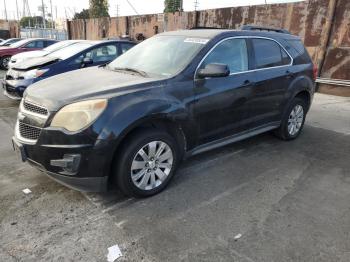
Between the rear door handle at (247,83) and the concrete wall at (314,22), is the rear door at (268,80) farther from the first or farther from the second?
the concrete wall at (314,22)

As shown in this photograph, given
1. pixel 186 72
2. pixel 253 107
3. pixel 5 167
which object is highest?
pixel 186 72

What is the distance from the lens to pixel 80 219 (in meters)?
2.97

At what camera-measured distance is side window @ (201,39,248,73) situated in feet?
12.4

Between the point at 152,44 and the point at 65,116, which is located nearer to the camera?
the point at 65,116

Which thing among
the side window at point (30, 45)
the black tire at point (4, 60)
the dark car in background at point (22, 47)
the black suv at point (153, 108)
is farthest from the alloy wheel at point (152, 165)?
the black tire at point (4, 60)

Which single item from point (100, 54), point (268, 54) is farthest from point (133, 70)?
point (100, 54)

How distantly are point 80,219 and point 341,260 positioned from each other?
226cm

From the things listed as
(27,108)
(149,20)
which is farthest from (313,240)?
(149,20)

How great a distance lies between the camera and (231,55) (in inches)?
159

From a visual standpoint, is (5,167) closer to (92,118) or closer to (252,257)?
(92,118)

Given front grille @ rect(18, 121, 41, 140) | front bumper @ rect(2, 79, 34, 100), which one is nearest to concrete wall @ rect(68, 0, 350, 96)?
front bumper @ rect(2, 79, 34, 100)

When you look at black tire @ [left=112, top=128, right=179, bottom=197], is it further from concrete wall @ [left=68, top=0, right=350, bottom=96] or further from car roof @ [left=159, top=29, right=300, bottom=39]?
concrete wall @ [left=68, top=0, right=350, bottom=96]

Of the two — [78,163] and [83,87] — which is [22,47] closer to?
[83,87]

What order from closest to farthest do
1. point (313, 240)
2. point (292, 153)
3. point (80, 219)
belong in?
point (313, 240) → point (80, 219) → point (292, 153)
